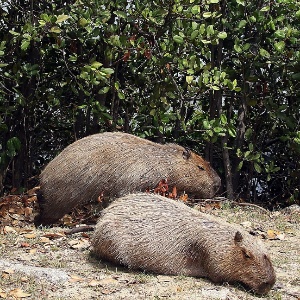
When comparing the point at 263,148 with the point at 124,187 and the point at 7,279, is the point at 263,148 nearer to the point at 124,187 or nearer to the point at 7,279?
the point at 124,187

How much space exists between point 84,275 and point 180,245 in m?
0.79

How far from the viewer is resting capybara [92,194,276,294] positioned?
512 centimetres

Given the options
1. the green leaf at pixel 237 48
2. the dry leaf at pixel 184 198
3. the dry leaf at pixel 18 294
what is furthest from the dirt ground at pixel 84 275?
the green leaf at pixel 237 48

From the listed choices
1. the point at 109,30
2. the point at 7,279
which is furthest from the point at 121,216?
the point at 109,30

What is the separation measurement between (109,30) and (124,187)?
1.81 metres

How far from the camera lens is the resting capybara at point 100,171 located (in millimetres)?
6605

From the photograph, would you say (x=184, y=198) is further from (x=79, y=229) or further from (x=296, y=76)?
(x=296, y=76)

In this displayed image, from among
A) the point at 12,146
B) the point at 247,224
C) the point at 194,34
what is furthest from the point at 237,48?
the point at 12,146

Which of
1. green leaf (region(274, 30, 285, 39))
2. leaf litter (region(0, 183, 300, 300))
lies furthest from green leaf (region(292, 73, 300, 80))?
leaf litter (region(0, 183, 300, 300))

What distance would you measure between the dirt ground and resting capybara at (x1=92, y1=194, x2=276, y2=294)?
0.09 metres

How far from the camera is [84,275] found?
5.03 meters

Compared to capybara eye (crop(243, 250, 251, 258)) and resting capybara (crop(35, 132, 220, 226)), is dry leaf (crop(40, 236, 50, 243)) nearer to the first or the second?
resting capybara (crop(35, 132, 220, 226))

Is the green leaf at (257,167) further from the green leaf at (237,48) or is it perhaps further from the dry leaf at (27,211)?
the dry leaf at (27,211)

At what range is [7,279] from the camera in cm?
474
